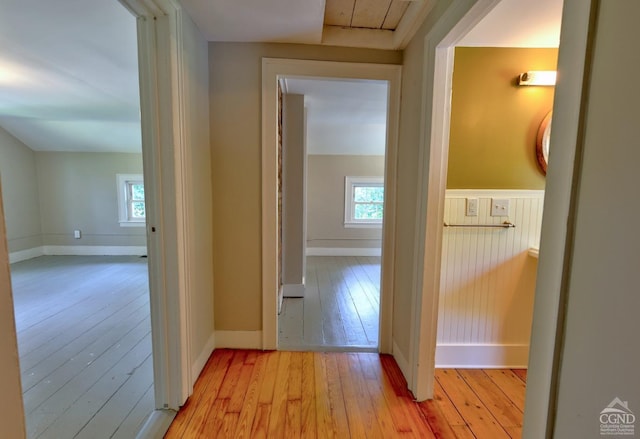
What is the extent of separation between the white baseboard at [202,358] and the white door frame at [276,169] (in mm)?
356

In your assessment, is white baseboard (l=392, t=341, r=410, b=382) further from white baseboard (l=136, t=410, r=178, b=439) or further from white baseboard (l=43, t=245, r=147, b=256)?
white baseboard (l=43, t=245, r=147, b=256)

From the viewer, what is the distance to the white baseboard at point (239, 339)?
83.4 inches

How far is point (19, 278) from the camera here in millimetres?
3771

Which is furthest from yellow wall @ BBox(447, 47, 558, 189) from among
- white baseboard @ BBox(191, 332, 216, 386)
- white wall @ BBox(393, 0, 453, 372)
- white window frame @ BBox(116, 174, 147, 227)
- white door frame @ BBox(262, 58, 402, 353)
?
white window frame @ BBox(116, 174, 147, 227)

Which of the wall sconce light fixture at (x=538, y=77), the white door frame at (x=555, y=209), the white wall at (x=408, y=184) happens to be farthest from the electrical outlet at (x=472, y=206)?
the white door frame at (x=555, y=209)

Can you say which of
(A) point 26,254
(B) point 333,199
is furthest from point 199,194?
(A) point 26,254

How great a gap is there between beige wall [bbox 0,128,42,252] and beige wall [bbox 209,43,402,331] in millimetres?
4504

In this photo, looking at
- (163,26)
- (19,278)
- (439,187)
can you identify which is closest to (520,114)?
(439,187)

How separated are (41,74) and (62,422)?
2.71 meters

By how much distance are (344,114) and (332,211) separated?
7.21 ft

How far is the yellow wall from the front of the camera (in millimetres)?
1778

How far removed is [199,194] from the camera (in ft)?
5.82

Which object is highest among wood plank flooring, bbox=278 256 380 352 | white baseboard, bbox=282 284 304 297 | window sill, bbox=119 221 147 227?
window sill, bbox=119 221 147 227

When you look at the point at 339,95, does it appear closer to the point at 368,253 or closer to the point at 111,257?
the point at 368,253
